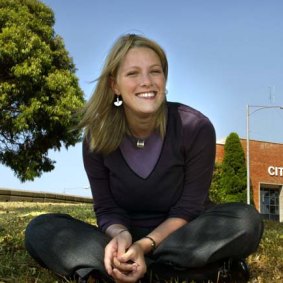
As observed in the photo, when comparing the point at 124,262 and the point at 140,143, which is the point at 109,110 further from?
the point at 124,262

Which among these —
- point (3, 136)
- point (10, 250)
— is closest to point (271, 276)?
point (10, 250)

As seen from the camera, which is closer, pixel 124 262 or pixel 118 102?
pixel 124 262

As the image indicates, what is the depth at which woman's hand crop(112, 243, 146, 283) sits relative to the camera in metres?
2.88

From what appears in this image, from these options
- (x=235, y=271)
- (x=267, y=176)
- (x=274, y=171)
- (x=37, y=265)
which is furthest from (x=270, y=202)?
(x=235, y=271)

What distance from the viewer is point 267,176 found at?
129 feet

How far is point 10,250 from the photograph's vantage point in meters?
4.71

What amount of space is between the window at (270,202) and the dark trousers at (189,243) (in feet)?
118

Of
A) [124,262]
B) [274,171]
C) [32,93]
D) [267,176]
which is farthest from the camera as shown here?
[274,171]

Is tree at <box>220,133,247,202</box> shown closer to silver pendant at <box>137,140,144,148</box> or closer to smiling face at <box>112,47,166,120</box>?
silver pendant at <box>137,140,144,148</box>

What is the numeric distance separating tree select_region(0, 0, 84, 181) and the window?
18885 mm

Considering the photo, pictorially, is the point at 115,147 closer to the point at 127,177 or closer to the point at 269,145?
the point at 127,177

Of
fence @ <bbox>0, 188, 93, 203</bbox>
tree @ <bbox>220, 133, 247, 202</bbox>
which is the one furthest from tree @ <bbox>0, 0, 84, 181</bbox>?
tree @ <bbox>220, 133, 247, 202</bbox>

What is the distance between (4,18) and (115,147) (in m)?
22.3

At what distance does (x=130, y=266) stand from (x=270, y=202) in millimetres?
38006
